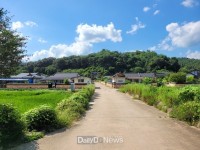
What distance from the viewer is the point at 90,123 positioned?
13734 millimetres

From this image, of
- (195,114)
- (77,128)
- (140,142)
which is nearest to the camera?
(140,142)

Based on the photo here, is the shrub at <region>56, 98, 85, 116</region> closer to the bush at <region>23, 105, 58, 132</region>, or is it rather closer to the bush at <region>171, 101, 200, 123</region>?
the bush at <region>23, 105, 58, 132</region>

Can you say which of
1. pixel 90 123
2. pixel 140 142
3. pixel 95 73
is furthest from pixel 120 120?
pixel 95 73

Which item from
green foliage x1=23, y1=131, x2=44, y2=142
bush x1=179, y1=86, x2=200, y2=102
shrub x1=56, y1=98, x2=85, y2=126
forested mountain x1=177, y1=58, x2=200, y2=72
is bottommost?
green foliage x1=23, y1=131, x2=44, y2=142

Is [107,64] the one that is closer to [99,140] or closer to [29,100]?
[29,100]

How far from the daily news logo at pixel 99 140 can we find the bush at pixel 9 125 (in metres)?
2.02

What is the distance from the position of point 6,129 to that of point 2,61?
8.46 ft

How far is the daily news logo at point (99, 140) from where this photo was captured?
986cm

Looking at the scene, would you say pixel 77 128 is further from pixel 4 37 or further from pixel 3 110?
pixel 4 37

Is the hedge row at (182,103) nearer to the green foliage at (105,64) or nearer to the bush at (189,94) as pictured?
the bush at (189,94)

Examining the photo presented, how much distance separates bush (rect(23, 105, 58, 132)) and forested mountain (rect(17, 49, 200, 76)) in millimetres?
116711

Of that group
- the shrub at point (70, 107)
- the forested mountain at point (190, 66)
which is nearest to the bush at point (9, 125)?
the shrub at point (70, 107)

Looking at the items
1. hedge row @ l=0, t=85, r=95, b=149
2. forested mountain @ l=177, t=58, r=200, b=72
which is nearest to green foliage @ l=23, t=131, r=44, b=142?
hedge row @ l=0, t=85, r=95, b=149

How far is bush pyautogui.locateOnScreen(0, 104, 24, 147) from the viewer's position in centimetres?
917
